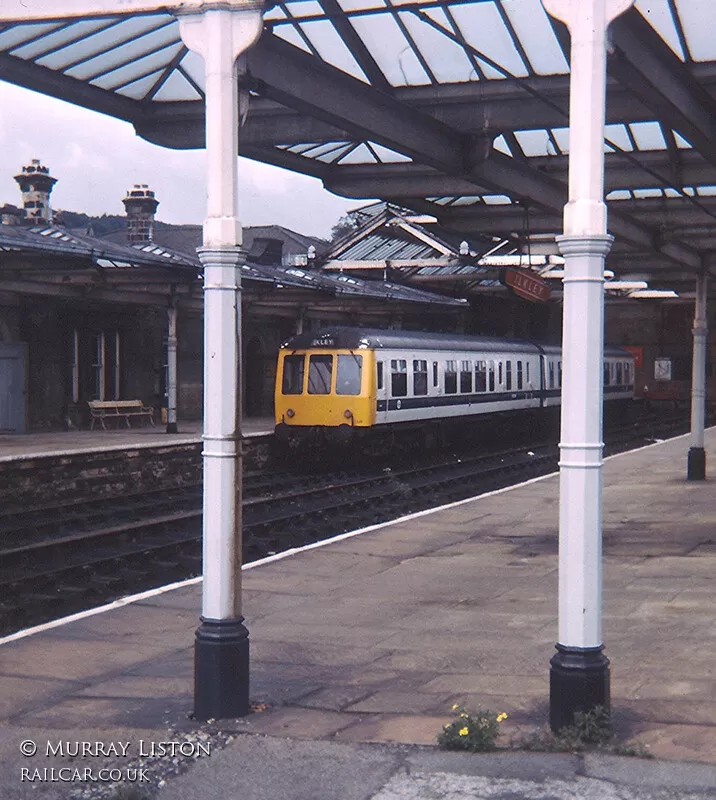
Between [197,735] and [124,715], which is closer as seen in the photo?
[197,735]

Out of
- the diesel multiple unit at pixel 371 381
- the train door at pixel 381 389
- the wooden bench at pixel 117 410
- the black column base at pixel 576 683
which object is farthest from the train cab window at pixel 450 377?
the black column base at pixel 576 683

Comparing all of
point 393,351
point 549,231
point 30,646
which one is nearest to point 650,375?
point 393,351

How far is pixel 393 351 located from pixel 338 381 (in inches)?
52.9

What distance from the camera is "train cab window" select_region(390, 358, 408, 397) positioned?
22.8m

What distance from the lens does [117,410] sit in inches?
1045

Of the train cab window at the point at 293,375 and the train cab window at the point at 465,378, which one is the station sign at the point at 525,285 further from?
the train cab window at the point at 465,378

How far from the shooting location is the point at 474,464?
81.3 feet

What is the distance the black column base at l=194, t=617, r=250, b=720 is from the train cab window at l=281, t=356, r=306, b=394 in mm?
16723

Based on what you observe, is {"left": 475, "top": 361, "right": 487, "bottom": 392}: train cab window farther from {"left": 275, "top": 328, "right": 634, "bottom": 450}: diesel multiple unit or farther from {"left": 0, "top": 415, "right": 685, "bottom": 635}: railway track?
{"left": 0, "top": 415, "right": 685, "bottom": 635}: railway track

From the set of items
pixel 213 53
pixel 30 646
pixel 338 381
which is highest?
pixel 213 53

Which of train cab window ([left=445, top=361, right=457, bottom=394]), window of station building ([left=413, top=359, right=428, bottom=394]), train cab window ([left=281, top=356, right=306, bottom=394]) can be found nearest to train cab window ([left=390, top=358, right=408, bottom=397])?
window of station building ([left=413, top=359, right=428, bottom=394])

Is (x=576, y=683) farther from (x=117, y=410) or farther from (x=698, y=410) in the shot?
(x=117, y=410)

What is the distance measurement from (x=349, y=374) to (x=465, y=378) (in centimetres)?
484

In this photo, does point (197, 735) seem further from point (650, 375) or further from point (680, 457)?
point (650, 375)
